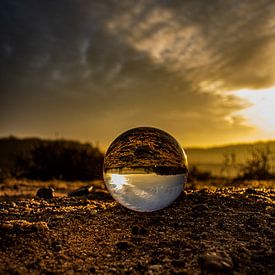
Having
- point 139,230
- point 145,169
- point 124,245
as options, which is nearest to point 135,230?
point 139,230

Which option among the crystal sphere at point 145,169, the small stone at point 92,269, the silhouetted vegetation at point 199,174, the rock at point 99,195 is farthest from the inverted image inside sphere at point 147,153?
the silhouetted vegetation at point 199,174

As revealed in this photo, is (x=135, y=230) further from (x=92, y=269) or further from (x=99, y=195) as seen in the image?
(x=99, y=195)

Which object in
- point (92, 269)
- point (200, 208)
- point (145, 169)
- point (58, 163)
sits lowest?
point (92, 269)

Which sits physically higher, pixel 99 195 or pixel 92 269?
pixel 99 195

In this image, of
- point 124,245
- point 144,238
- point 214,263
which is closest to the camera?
point 214,263

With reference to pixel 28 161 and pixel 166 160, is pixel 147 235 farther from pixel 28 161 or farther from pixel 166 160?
pixel 28 161

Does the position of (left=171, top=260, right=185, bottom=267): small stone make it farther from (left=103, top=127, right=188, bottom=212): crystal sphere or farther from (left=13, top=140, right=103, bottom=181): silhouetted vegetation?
(left=13, top=140, right=103, bottom=181): silhouetted vegetation
